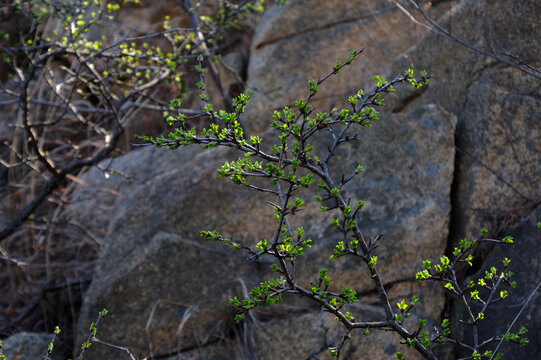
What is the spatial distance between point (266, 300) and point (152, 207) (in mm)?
2485

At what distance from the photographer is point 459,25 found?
14.6ft

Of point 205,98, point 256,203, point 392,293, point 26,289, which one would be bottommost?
point 26,289

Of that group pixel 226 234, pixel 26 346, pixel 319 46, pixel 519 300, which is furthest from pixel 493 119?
pixel 26 346

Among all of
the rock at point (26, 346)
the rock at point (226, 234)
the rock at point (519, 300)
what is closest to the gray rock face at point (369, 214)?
the rock at point (226, 234)

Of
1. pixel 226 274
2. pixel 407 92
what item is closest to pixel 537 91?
pixel 407 92

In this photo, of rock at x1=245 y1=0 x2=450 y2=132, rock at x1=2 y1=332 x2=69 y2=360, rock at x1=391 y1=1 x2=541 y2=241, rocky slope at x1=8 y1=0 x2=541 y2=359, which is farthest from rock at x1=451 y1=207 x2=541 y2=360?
rock at x1=245 y1=0 x2=450 y2=132

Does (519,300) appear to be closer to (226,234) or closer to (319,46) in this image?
(226,234)

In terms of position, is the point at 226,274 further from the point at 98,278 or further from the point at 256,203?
the point at 98,278

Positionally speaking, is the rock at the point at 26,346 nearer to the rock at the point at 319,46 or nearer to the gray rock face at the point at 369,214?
the gray rock face at the point at 369,214

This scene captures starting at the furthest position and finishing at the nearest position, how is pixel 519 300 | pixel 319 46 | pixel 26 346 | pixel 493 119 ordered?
pixel 319 46 < pixel 26 346 < pixel 493 119 < pixel 519 300

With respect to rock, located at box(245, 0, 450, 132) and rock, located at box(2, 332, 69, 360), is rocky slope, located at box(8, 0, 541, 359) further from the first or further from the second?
rock, located at box(245, 0, 450, 132)

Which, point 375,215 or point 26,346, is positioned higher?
point 375,215

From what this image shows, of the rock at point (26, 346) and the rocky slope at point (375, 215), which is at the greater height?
the rocky slope at point (375, 215)

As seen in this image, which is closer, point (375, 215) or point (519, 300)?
point (519, 300)
